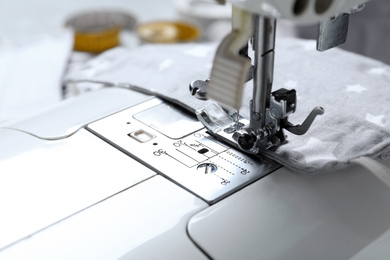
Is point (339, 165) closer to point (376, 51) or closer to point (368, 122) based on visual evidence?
point (368, 122)

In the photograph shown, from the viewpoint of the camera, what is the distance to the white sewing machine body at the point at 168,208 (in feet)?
1.88

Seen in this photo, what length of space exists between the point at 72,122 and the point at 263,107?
0.23m

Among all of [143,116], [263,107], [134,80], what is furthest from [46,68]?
[263,107]

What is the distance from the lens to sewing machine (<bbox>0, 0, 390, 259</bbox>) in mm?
571

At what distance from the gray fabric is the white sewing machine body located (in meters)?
0.03

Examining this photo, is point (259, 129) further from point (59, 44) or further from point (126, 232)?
point (59, 44)

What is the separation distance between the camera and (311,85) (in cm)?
79

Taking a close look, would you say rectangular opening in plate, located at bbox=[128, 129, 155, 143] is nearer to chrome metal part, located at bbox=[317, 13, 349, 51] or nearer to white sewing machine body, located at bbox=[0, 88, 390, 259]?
white sewing machine body, located at bbox=[0, 88, 390, 259]

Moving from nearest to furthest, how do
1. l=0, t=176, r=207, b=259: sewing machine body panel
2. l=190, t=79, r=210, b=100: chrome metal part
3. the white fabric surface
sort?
1. l=0, t=176, r=207, b=259: sewing machine body panel
2. l=190, t=79, r=210, b=100: chrome metal part
3. the white fabric surface

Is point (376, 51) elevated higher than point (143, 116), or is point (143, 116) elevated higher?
point (143, 116)

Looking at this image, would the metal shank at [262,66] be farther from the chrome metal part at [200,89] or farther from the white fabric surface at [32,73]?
the white fabric surface at [32,73]

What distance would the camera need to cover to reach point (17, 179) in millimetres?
648

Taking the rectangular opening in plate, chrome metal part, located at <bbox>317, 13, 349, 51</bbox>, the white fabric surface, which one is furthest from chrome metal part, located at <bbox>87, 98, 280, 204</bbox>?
the white fabric surface

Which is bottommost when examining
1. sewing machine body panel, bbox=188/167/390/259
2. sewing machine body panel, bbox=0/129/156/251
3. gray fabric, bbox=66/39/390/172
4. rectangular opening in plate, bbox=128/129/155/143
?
sewing machine body panel, bbox=188/167/390/259
